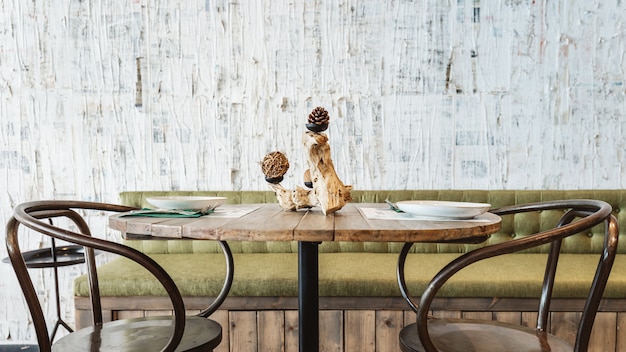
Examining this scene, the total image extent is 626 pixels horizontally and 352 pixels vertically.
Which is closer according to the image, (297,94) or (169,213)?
(169,213)

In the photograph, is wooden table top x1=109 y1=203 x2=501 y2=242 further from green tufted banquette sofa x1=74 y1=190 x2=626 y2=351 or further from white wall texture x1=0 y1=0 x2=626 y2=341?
white wall texture x1=0 y1=0 x2=626 y2=341

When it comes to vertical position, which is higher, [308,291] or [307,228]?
[307,228]

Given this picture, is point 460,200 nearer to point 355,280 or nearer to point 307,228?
point 355,280

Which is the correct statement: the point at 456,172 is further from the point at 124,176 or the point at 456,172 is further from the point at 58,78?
the point at 58,78

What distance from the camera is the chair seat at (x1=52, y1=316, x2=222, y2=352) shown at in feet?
3.79

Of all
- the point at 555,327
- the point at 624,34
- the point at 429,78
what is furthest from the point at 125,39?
the point at 624,34

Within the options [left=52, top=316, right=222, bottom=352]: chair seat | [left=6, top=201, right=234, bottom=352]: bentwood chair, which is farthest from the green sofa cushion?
[left=52, top=316, right=222, bottom=352]: chair seat

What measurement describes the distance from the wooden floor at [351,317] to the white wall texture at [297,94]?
0.81 metres

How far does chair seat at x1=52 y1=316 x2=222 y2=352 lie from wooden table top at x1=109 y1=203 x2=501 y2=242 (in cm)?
27

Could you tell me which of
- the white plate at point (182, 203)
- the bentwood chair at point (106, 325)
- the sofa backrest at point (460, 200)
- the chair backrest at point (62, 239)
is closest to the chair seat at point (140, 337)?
the bentwood chair at point (106, 325)

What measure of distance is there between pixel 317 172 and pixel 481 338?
604 millimetres

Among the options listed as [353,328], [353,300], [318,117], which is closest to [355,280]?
[353,300]

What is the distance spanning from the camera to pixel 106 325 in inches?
52.3

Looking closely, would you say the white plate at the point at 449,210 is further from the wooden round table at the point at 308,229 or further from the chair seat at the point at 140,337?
the chair seat at the point at 140,337
